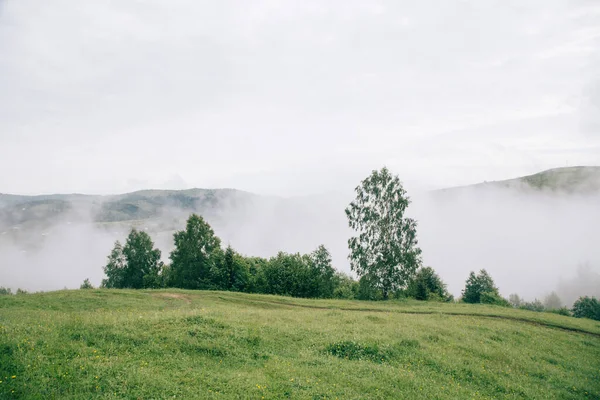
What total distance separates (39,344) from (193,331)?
7.19m

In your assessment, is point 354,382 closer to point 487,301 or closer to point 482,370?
point 482,370

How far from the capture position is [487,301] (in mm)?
60656

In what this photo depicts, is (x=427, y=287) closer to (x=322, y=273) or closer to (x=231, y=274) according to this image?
(x=322, y=273)

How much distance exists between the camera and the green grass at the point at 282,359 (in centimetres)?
1347

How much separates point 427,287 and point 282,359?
5650 cm

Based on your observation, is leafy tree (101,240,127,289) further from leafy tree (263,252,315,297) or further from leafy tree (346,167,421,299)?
leafy tree (346,167,421,299)

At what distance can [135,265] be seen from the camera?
66125mm

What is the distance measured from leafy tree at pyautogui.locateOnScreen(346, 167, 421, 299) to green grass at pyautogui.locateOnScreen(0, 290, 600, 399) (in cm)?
2254

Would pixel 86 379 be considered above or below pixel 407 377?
above

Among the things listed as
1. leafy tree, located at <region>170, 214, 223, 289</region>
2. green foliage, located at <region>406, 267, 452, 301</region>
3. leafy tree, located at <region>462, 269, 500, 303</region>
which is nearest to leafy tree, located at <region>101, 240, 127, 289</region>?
leafy tree, located at <region>170, 214, 223, 289</region>

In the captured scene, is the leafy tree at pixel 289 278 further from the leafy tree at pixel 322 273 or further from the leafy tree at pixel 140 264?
the leafy tree at pixel 140 264

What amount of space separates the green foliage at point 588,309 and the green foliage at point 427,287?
75.7ft

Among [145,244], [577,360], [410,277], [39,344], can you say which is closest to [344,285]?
[410,277]

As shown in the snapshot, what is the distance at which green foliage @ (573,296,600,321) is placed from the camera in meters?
61.1
